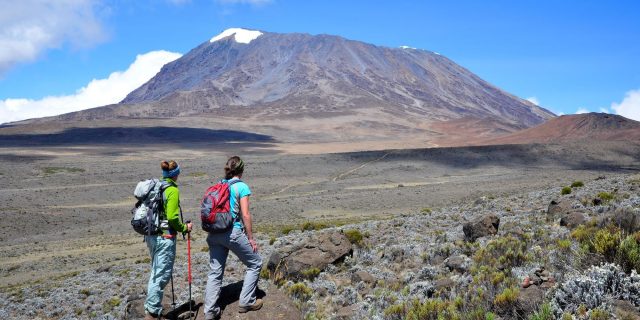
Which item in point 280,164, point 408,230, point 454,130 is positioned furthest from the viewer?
point 454,130

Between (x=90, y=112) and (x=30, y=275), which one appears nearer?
(x=30, y=275)

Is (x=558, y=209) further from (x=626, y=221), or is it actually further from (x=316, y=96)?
(x=316, y=96)

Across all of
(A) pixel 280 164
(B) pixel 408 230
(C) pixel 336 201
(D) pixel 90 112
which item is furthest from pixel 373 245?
(D) pixel 90 112

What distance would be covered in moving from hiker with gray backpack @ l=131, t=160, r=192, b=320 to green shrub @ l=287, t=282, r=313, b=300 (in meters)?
1.90

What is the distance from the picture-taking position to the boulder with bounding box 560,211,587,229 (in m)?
8.41

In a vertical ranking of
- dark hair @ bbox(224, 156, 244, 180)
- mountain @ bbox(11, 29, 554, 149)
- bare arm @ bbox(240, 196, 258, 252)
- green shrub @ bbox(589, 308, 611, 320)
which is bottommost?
green shrub @ bbox(589, 308, 611, 320)

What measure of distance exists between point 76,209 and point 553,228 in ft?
95.2

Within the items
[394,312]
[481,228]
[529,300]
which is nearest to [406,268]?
[481,228]

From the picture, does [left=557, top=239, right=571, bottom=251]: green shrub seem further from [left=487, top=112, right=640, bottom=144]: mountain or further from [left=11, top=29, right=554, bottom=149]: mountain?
[left=11, top=29, right=554, bottom=149]: mountain

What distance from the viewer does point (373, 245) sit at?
10.2 metres

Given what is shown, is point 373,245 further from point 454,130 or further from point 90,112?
point 90,112

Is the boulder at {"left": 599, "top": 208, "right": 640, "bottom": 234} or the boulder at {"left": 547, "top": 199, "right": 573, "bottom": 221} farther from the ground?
the boulder at {"left": 599, "top": 208, "right": 640, "bottom": 234}

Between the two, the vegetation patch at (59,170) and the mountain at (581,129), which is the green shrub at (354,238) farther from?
the mountain at (581,129)

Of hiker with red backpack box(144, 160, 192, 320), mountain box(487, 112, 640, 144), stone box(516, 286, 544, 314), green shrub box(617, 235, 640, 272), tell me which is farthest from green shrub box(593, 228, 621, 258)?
mountain box(487, 112, 640, 144)
